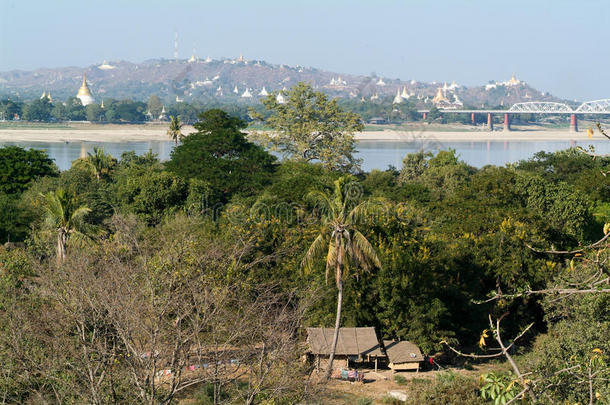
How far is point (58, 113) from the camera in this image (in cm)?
15062

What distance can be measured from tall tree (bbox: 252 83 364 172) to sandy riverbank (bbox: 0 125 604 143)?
4746 centimetres

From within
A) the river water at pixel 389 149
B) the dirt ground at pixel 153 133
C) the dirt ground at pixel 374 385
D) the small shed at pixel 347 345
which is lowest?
Result: the dirt ground at pixel 374 385

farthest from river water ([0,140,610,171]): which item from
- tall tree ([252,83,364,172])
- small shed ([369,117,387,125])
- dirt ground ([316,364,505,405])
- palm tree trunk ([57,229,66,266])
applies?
dirt ground ([316,364,505,405])

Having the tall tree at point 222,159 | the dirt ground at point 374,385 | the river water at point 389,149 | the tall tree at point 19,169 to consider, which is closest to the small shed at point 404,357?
the dirt ground at point 374,385

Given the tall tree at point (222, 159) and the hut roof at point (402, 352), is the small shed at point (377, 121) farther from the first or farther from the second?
the hut roof at point (402, 352)

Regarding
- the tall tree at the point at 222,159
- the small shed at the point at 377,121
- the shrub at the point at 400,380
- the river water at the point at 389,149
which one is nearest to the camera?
the shrub at the point at 400,380

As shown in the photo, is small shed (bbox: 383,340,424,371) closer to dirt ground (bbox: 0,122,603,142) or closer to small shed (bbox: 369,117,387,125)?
dirt ground (bbox: 0,122,603,142)

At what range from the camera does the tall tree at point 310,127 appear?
5356 centimetres

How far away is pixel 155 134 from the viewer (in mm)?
124562

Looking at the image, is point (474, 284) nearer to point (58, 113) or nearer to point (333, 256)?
point (333, 256)

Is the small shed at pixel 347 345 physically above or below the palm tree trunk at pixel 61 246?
below

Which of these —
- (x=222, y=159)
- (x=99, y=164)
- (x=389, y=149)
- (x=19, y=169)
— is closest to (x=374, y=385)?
(x=222, y=159)

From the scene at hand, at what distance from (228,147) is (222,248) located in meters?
21.8

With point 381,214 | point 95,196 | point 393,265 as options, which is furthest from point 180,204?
point 393,265
